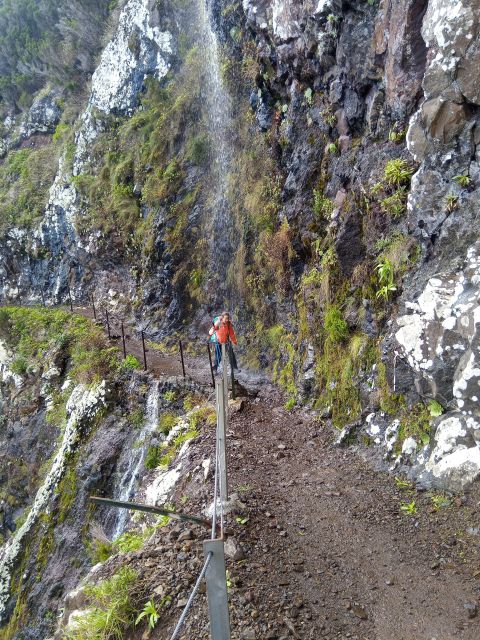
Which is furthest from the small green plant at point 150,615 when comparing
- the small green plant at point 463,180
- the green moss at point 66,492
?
the green moss at point 66,492

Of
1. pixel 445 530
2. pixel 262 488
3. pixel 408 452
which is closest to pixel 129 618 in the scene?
pixel 262 488

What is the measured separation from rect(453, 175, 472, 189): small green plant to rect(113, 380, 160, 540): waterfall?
7.53 metres

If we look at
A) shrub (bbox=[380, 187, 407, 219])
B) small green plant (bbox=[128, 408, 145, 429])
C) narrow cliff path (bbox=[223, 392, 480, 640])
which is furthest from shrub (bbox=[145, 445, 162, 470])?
shrub (bbox=[380, 187, 407, 219])

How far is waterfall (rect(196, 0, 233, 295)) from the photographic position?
15.0 m

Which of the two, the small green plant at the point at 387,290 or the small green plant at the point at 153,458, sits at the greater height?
the small green plant at the point at 387,290

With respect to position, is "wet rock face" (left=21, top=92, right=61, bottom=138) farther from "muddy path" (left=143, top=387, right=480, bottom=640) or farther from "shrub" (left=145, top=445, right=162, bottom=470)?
"muddy path" (left=143, top=387, right=480, bottom=640)

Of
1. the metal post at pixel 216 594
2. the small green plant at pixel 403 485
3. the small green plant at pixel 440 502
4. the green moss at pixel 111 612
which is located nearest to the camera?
the metal post at pixel 216 594

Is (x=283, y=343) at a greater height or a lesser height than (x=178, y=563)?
greater

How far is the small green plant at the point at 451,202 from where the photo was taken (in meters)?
6.37

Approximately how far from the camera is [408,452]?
605cm

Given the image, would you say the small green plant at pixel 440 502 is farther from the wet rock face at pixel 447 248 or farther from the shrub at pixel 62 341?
the shrub at pixel 62 341

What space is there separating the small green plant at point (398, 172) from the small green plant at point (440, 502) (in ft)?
15.6

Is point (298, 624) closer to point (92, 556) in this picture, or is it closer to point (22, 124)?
point (92, 556)

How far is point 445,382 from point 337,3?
7655 millimetres
